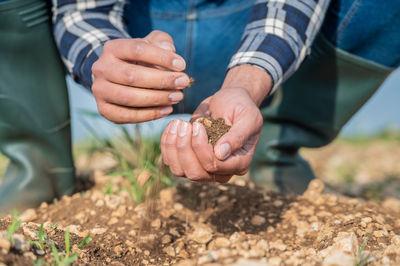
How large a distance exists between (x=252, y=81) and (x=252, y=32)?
0.21 m

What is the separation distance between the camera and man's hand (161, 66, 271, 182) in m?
0.98

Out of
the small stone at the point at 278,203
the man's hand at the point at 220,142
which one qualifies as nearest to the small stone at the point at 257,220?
the small stone at the point at 278,203

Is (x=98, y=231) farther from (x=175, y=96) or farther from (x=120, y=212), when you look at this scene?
(x=175, y=96)

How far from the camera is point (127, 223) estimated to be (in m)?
1.39

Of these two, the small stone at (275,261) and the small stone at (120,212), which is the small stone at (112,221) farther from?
the small stone at (275,261)

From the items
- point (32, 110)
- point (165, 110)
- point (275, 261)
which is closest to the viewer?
point (275, 261)

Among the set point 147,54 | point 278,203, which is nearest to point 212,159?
point 147,54

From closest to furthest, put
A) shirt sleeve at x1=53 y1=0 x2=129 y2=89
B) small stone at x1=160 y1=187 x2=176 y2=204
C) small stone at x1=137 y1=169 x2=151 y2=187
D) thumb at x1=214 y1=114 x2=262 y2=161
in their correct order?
thumb at x1=214 y1=114 x2=262 y2=161
shirt sleeve at x1=53 y1=0 x2=129 y2=89
small stone at x1=137 y1=169 x2=151 y2=187
small stone at x1=160 y1=187 x2=176 y2=204

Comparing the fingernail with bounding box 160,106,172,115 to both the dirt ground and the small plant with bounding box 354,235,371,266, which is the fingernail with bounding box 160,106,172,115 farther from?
the small plant with bounding box 354,235,371,266

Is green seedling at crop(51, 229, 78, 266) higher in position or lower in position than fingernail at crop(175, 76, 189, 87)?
lower

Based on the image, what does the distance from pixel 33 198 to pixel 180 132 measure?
1.04 metres

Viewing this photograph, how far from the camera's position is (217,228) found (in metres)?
1.38

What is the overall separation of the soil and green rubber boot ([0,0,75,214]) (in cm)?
12

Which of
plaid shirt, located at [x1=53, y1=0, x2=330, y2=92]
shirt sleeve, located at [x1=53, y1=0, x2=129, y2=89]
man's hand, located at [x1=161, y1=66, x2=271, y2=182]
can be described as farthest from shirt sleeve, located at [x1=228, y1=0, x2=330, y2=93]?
shirt sleeve, located at [x1=53, y1=0, x2=129, y2=89]
